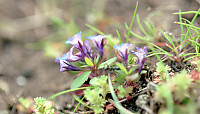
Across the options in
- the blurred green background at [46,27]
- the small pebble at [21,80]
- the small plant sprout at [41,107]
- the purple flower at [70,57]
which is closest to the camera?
the small plant sprout at [41,107]

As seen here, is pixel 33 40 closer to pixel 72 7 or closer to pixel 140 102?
pixel 72 7

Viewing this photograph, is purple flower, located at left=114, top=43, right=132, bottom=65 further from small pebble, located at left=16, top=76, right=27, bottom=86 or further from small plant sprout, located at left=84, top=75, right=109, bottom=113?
small pebble, located at left=16, top=76, right=27, bottom=86

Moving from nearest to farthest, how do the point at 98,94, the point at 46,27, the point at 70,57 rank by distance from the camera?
the point at 98,94 < the point at 70,57 < the point at 46,27

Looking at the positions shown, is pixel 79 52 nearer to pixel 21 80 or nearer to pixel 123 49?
pixel 123 49

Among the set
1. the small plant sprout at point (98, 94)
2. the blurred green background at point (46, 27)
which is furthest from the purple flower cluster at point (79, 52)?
the blurred green background at point (46, 27)

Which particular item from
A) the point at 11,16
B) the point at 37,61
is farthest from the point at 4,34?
the point at 37,61

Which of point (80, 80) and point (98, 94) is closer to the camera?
point (98, 94)

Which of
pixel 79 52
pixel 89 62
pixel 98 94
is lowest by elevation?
pixel 98 94

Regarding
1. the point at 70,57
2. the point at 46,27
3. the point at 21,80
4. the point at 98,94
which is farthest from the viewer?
the point at 46,27

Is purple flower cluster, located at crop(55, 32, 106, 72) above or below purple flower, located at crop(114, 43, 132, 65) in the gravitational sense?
above

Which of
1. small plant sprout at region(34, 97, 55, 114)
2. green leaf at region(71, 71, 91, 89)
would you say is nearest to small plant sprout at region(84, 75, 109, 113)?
green leaf at region(71, 71, 91, 89)

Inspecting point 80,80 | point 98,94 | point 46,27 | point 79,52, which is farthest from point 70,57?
point 46,27

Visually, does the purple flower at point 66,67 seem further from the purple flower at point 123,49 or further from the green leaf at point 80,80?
the purple flower at point 123,49
